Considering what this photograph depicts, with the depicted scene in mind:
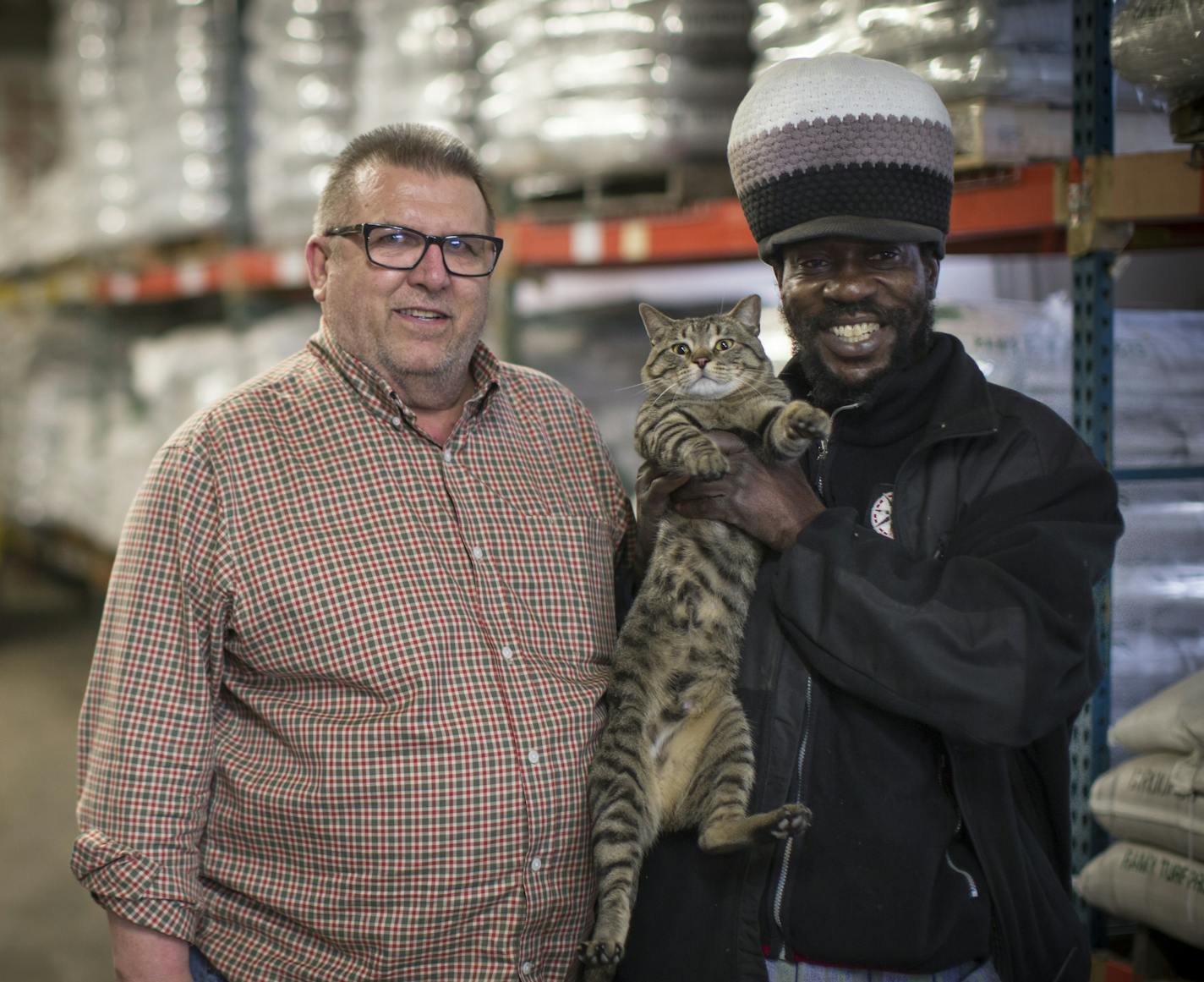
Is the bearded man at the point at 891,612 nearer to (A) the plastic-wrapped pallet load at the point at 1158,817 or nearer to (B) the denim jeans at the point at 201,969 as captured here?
(A) the plastic-wrapped pallet load at the point at 1158,817

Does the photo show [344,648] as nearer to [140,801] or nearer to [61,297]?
[140,801]

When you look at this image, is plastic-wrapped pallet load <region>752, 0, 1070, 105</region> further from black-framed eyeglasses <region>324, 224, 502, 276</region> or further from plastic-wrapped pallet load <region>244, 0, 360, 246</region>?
plastic-wrapped pallet load <region>244, 0, 360, 246</region>

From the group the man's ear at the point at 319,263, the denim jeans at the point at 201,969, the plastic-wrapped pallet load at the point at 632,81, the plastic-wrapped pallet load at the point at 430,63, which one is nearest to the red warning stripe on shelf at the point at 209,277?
the plastic-wrapped pallet load at the point at 430,63

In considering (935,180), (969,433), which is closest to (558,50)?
(935,180)

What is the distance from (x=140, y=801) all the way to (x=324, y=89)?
128 inches

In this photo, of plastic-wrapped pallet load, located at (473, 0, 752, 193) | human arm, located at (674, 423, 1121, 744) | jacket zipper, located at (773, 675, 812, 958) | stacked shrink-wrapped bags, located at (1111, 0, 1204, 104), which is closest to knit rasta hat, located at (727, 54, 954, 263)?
human arm, located at (674, 423, 1121, 744)

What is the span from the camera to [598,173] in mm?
3135

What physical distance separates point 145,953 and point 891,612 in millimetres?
1179

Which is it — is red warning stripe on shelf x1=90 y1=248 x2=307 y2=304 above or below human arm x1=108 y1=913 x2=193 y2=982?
above

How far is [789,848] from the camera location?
1473 mm

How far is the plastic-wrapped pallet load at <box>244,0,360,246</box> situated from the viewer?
423cm

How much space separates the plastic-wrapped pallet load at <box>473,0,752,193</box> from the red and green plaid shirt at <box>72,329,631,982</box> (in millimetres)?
1526

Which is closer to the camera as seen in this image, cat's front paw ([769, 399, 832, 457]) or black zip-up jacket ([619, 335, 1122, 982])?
black zip-up jacket ([619, 335, 1122, 982])

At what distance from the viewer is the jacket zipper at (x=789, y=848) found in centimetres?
145
